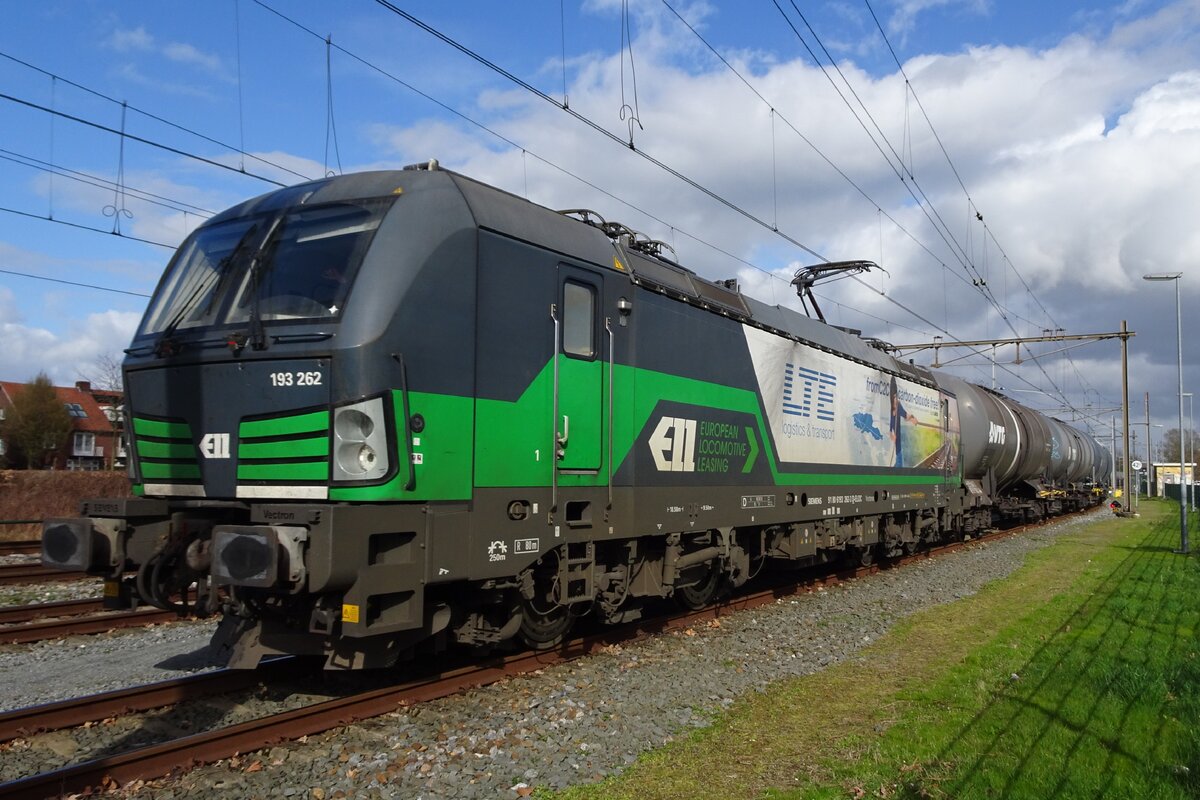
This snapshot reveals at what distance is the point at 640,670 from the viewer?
7867 mm

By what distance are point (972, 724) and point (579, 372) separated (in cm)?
397

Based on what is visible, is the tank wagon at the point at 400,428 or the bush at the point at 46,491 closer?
the tank wagon at the point at 400,428

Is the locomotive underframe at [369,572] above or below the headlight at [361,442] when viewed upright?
below

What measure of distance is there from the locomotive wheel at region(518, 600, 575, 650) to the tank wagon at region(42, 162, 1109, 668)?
0.8 inches

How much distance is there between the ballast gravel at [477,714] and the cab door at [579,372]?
6.25ft

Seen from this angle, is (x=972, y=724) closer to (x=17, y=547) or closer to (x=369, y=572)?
(x=369, y=572)

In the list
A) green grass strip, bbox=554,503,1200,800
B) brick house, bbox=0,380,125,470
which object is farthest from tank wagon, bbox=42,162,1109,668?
brick house, bbox=0,380,125,470

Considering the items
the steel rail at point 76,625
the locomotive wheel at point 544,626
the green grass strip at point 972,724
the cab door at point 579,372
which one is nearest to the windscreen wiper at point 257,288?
the cab door at point 579,372

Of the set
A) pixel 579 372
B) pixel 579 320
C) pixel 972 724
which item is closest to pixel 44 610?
pixel 579 372

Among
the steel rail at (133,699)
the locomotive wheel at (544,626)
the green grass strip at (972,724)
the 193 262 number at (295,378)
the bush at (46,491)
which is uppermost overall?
the 193 262 number at (295,378)

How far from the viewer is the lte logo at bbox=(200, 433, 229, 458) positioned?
602 cm

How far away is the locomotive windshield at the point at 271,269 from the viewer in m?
5.96

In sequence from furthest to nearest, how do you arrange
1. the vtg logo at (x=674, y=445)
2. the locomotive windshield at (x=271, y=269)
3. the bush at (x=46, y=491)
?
the bush at (x=46, y=491) < the vtg logo at (x=674, y=445) < the locomotive windshield at (x=271, y=269)

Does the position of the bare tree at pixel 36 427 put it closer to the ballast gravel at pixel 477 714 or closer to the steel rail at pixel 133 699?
the ballast gravel at pixel 477 714
